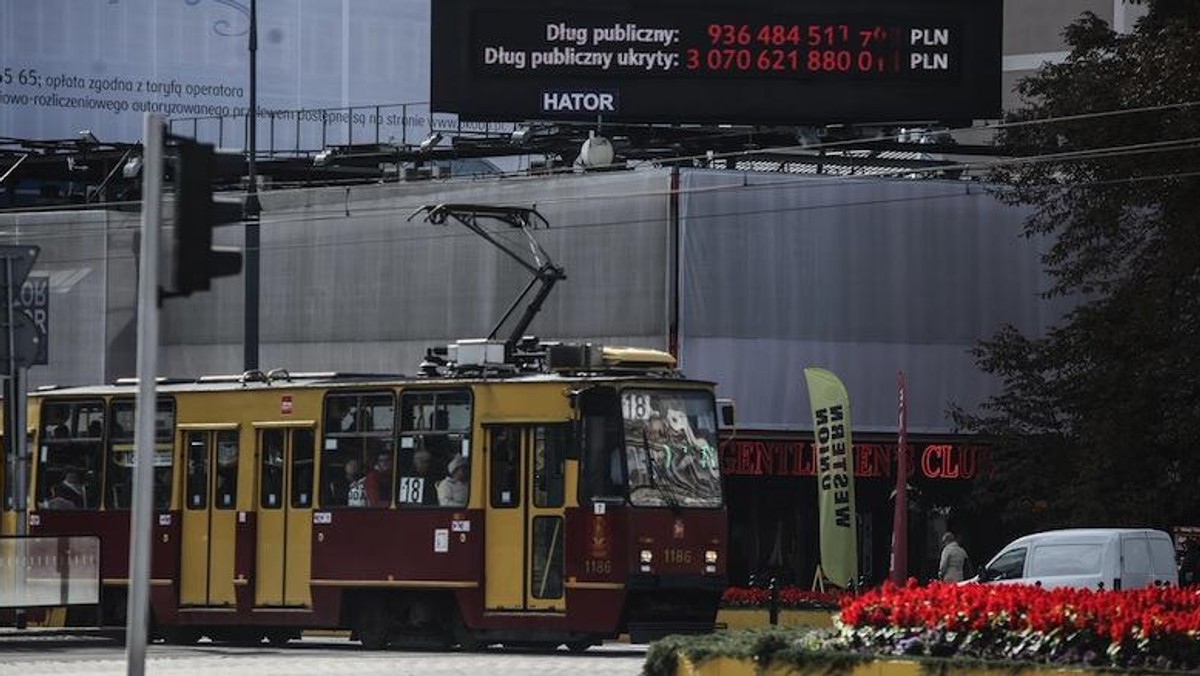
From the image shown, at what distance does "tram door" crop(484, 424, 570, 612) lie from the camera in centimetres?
2698

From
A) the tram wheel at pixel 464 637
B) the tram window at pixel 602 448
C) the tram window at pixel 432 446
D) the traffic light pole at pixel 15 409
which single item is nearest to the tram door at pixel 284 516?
the tram window at pixel 432 446

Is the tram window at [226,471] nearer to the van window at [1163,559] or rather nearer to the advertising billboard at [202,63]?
the van window at [1163,559]

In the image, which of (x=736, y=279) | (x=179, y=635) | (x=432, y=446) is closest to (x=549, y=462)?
(x=432, y=446)

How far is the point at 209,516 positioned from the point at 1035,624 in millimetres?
15057

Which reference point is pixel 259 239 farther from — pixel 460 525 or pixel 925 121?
pixel 460 525

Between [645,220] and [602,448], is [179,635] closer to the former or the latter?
[602,448]

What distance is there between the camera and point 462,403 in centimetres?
2769

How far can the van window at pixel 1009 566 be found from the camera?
29625 mm

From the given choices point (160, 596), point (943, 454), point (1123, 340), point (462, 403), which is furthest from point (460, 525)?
point (943, 454)

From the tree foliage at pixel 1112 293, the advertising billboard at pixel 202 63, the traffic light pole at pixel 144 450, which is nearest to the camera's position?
the traffic light pole at pixel 144 450

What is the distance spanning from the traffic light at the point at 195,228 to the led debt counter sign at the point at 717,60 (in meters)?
29.0

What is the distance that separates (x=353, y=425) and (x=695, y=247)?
12.8 metres

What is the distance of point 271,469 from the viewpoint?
2941 centimetres

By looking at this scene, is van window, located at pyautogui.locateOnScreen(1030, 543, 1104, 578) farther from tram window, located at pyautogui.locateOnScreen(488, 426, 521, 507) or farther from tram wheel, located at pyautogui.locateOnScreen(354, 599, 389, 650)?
tram wheel, located at pyautogui.locateOnScreen(354, 599, 389, 650)
